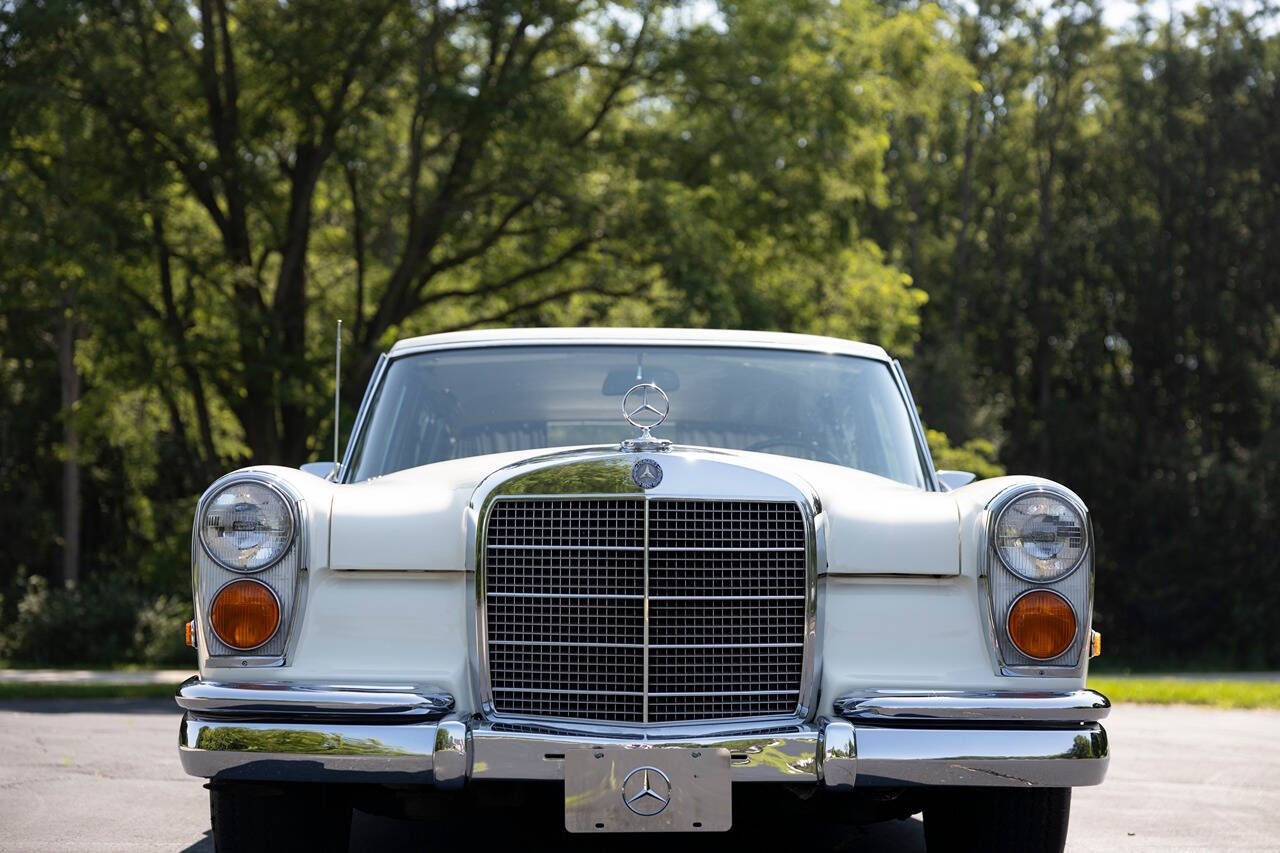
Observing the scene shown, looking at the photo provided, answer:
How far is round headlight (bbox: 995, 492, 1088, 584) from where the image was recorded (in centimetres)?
432

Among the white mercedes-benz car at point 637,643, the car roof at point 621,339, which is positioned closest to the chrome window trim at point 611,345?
the car roof at point 621,339

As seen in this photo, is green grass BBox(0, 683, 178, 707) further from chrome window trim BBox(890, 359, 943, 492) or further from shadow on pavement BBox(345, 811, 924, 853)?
chrome window trim BBox(890, 359, 943, 492)

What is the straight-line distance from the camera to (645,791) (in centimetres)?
396

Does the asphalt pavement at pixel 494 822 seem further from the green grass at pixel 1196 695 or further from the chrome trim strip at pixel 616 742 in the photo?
the green grass at pixel 1196 695

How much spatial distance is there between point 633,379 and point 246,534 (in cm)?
162

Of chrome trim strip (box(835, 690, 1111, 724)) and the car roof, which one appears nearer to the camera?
chrome trim strip (box(835, 690, 1111, 724))

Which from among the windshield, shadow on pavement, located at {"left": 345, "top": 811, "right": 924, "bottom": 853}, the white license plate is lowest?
shadow on pavement, located at {"left": 345, "top": 811, "right": 924, "bottom": 853}

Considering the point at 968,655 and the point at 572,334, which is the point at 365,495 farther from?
the point at 968,655

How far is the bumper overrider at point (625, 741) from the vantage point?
4051mm

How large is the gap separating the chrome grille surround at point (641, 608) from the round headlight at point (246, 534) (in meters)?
0.53

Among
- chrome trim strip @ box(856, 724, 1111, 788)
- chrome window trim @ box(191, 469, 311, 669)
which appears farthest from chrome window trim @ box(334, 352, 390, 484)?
chrome trim strip @ box(856, 724, 1111, 788)

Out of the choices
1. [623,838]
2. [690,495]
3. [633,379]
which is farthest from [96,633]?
[690,495]

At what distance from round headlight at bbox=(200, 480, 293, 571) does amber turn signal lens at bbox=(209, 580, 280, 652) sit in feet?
0.19

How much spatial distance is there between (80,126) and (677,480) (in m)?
17.1
